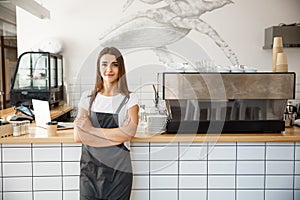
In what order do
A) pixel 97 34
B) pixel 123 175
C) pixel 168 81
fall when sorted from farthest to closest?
pixel 97 34 < pixel 168 81 < pixel 123 175

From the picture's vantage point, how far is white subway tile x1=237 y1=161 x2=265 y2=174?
2.29 meters

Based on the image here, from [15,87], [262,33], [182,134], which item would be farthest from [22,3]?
[262,33]

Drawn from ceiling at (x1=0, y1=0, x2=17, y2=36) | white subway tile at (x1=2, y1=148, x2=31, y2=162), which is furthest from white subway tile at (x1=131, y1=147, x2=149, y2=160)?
ceiling at (x1=0, y1=0, x2=17, y2=36)

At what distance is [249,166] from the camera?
229 centimetres

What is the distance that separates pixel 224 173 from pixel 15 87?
2635 mm

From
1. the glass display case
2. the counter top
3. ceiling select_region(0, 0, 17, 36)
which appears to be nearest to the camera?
the counter top

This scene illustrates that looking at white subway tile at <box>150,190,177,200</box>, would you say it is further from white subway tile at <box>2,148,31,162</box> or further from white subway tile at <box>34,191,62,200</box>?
white subway tile at <box>2,148,31,162</box>

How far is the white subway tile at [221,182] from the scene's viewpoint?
2297 mm

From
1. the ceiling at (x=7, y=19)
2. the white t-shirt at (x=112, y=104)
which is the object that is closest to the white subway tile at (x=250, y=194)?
the white t-shirt at (x=112, y=104)

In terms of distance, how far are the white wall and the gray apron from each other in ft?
7.82

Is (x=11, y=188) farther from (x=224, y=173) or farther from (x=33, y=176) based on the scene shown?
(x=224, y=173)

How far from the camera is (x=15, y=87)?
4.03 m

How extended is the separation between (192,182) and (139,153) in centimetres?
37

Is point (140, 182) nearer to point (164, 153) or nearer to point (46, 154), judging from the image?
point (164, 153)
